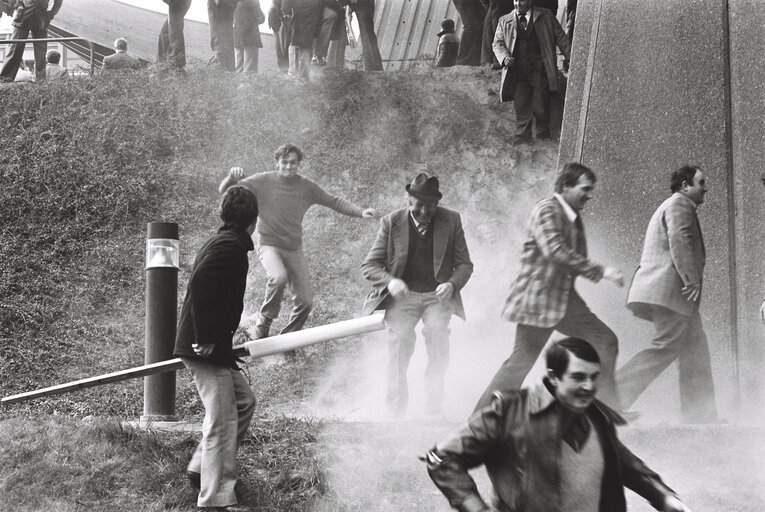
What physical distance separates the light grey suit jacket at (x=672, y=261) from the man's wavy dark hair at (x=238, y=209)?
2.76m

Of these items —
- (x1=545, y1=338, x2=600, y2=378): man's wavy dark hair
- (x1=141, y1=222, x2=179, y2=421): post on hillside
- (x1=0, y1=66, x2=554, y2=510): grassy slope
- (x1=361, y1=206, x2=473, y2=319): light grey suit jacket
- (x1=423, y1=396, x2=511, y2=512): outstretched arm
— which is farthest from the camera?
(x1=0, y1=66, x2=554, y2=510): grassy slope

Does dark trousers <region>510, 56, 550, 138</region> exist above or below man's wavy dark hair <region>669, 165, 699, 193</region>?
above

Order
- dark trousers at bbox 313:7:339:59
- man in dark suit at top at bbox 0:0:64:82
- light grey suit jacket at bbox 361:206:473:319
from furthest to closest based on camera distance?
man in dark suit at top at bbox 0:0:64:82, dark trousers at bbox 313:7:339:59, light grey suit jacket at bbox 361:206:473:319

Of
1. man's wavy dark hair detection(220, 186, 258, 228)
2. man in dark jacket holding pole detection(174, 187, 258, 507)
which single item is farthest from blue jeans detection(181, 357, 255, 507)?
man's wavy dark hair detection(220, 186, 258, 228)

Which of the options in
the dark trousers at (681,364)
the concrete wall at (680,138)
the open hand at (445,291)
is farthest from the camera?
the concrete wall at (680,138)

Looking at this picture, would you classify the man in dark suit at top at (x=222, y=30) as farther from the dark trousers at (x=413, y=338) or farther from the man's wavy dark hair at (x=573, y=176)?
the man's wavy dark hair at (x=573, y=176)

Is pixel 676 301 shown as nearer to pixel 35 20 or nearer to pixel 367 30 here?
pixel 367 30

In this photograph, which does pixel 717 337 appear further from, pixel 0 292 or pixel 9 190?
pixel 9 190

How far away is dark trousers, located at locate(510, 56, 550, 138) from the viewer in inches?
530

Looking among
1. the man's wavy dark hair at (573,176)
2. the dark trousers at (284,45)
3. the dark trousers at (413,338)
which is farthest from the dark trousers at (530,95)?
the man's wavy dark hair at (573,176)

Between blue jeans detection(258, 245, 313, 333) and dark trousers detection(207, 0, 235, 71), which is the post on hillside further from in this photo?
dark trousers detection(207, 0, 235, 71)

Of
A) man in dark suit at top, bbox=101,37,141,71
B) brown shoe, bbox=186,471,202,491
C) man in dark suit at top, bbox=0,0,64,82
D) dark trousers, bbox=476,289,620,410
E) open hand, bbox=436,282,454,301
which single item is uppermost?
man in dark suit at top, bbox=0,0,64,82

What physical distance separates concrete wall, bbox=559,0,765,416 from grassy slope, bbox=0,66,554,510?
3114 mm

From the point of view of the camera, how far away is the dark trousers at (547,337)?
6133mm
